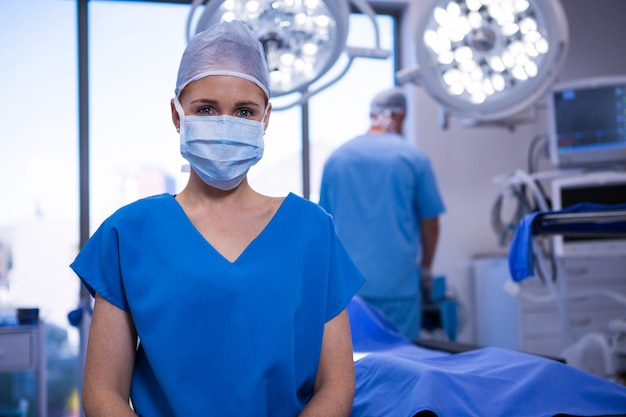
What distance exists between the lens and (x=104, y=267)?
1081 millimetres

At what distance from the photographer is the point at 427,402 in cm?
115

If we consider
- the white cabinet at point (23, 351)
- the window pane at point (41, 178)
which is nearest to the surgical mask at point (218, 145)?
the white cabinet at point (23, 351)

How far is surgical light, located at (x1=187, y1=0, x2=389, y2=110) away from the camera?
6.08ft

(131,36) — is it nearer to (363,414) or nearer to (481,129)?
(481,129)

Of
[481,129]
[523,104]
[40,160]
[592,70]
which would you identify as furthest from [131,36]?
[592,70]

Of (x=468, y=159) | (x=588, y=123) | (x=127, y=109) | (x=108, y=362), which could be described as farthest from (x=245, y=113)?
(x=468, y=159)

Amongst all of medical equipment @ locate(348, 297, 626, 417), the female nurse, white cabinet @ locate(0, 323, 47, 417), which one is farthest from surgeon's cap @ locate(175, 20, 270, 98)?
white cabinet @ locate(0, 323, 47, 417)

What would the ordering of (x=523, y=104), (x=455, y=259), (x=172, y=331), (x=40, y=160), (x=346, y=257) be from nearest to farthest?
(x=172, y=331)
(x=346, y=257)
(x=523, y=104)
(x=40, y=160)
(x=455, y=259)

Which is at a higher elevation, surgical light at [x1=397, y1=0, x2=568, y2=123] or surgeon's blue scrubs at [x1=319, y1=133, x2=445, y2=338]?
surgical light at [x1=397, y1=0, x2=568, y2=123]

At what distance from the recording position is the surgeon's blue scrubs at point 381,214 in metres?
2.66

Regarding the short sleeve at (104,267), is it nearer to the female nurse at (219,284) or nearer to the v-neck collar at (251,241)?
the female nurse at (219,284)

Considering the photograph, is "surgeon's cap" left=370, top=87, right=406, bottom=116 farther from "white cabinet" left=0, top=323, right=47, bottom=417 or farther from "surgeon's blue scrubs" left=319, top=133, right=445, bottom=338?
"white cabinet" left=0, top=323, right=47, bottom=417

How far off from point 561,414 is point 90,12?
134 inches

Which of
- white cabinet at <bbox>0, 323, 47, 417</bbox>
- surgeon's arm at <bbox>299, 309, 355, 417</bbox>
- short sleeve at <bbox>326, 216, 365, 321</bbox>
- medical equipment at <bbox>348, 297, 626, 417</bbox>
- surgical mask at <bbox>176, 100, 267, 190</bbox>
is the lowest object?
white cabinet at <bbox>0, 323, 47, 417</bbox>
